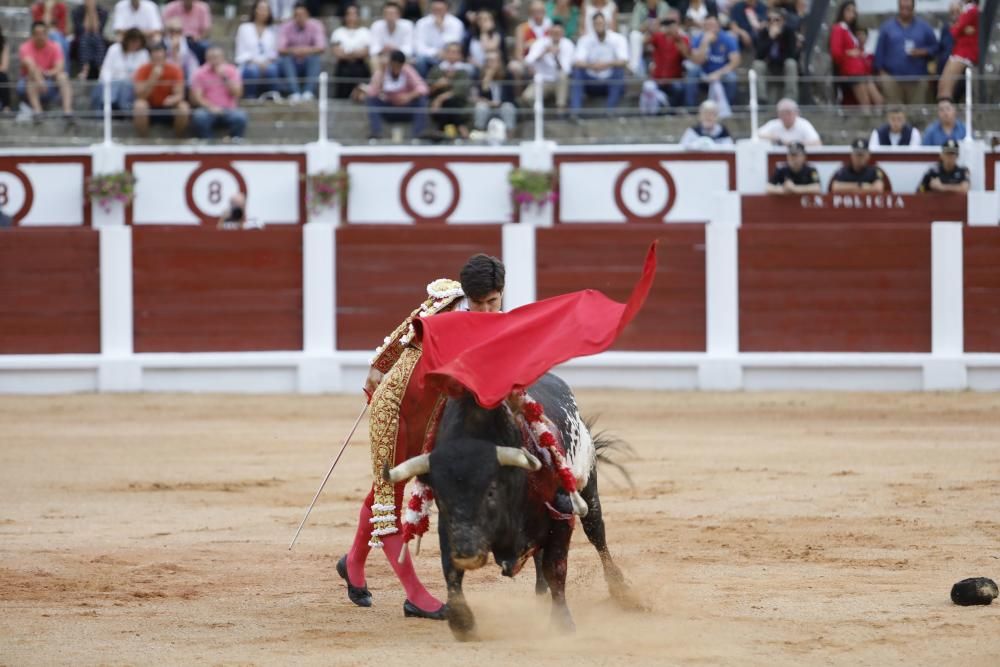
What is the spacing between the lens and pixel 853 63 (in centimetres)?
1305

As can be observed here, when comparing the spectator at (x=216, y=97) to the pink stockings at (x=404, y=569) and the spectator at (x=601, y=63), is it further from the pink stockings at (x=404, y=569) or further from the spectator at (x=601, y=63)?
the pink stockings at (x=404, y=569)

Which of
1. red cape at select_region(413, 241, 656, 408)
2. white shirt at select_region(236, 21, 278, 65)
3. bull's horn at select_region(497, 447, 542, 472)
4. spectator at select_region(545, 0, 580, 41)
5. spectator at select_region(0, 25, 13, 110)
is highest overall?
spectator at select_region(545, 0, 580, 41)

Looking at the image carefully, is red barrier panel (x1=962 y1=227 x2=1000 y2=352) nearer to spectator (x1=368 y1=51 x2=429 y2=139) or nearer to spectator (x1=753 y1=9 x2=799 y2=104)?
spectator (x1=753 y1=9 x2=799 y2=104)

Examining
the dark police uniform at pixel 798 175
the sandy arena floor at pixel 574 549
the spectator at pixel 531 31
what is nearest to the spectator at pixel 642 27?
the spectator at pixel 531 31

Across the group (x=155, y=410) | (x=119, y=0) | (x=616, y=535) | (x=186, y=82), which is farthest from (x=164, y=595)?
(x=119, y=0)

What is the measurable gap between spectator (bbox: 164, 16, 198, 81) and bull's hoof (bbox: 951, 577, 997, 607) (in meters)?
10.0

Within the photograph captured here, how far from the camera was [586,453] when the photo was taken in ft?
14.6

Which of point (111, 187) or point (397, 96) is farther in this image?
point (397, 96)

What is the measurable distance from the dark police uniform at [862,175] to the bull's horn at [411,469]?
8958 mm

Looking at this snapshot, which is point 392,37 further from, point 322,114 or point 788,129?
point 788,129

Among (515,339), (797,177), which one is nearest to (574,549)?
(515,339)

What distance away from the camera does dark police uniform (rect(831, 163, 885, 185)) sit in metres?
12.3

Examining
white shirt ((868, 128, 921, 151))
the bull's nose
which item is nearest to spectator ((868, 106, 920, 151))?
white shirt ((868, 128, 921, 151))

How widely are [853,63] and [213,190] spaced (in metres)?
5.28
